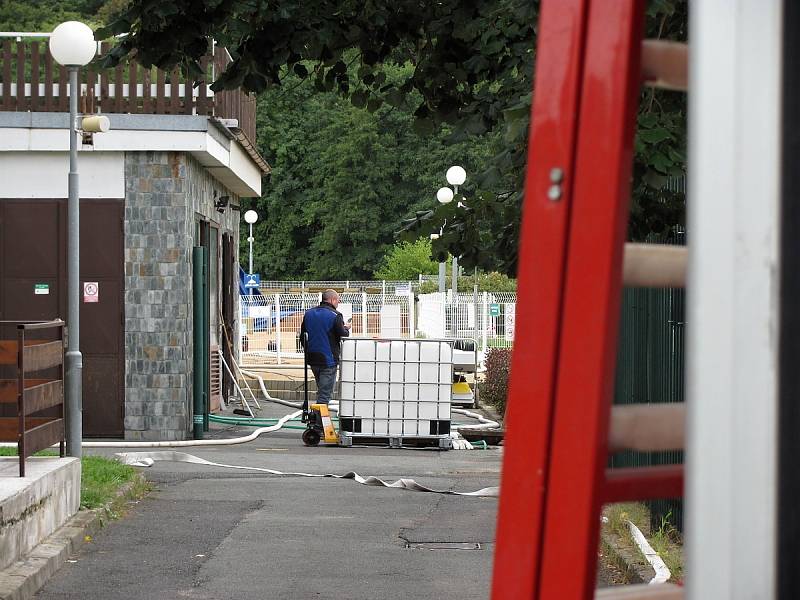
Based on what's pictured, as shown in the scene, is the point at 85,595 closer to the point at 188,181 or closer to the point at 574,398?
the point at 574,398

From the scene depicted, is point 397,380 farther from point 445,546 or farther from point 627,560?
point 627,560

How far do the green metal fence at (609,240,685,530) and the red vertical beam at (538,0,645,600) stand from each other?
5896mm

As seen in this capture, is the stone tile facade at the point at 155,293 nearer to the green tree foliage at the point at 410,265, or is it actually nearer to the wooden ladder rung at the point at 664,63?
the wooden ladder rung at the point at 664,63

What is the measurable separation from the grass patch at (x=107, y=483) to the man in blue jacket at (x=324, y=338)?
208 inches

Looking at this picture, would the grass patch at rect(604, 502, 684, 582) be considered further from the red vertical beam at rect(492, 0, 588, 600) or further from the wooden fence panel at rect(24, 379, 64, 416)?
the red vertical beam at rect(492, 0, 588, 600)

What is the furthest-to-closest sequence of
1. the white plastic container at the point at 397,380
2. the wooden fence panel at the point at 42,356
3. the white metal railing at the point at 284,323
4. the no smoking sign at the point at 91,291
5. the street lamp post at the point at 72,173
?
the white metal railing at the point at 284,323, the no smoking sign at the point at 91,291, the white plastic container at the point at 397,380, the street lamp post at the point at 72,173, the wooden fence panel at the point at 42,356

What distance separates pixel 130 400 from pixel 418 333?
25.4 meters

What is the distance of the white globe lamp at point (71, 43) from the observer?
1152cm

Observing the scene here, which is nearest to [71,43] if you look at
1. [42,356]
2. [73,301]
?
[73,301]

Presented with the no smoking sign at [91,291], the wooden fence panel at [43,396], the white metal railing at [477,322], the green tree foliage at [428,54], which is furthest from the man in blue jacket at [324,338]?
the white metal railing at [477,322]

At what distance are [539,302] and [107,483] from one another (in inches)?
387

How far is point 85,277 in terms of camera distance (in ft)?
53.3

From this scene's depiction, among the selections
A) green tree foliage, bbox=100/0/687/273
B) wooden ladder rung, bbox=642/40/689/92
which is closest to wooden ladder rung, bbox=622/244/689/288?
wooden ladder rung, bbox=642/40/689/92

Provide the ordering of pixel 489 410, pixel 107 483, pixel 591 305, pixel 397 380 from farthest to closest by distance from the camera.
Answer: pixel 489 410, pixel 397 380, pixel 107 483, pixel 591 305
